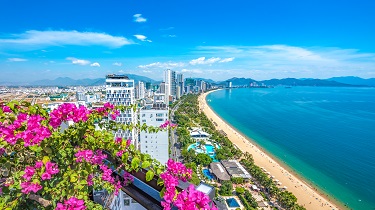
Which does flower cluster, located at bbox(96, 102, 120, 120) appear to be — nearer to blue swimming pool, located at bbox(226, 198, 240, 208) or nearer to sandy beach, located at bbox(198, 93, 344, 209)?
blue swimming pool, located at bbox(226, 198, 240, 208)

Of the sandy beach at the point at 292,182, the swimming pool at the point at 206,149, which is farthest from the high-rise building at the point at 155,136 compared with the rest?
the sandy beach at the point at 292,182

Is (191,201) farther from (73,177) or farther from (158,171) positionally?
(73,177)

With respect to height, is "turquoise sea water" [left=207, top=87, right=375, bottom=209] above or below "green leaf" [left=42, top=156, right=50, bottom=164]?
below

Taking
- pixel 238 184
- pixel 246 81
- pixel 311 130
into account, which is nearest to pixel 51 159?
pixel 238 184

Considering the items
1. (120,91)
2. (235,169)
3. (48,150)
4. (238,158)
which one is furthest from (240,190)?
(48,150)

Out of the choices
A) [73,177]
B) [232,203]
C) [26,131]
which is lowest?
[232,203]

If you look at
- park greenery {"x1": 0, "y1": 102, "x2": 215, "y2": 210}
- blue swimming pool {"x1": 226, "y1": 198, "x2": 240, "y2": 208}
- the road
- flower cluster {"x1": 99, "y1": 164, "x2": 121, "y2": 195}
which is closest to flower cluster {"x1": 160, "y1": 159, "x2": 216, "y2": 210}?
park greenery {"x1": 0, "y1": 102, "x2": 215, "y2": 210}
